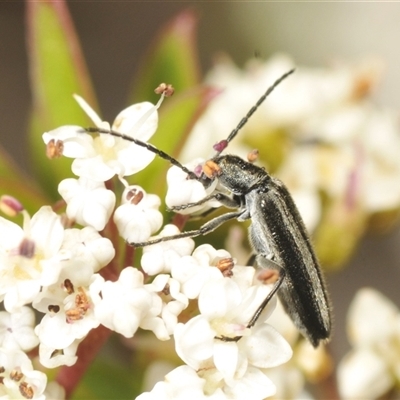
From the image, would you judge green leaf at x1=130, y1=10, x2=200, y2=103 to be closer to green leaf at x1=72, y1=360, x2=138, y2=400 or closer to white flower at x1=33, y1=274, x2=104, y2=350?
green leaf at x1=72, y1=360, x2=138, y2=400

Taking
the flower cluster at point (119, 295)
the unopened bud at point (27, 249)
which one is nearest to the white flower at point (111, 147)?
the flower cluster at point (119, 295)

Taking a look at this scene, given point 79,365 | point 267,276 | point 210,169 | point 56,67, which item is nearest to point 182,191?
point 210,169

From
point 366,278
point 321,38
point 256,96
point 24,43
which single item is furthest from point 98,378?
point 321,38

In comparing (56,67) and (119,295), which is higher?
(56,67)

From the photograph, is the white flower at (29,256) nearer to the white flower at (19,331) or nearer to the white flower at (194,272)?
the white flower at (19,331)

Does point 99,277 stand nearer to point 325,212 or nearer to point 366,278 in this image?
point 325,212

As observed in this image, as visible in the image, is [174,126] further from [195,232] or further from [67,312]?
[67,312]
